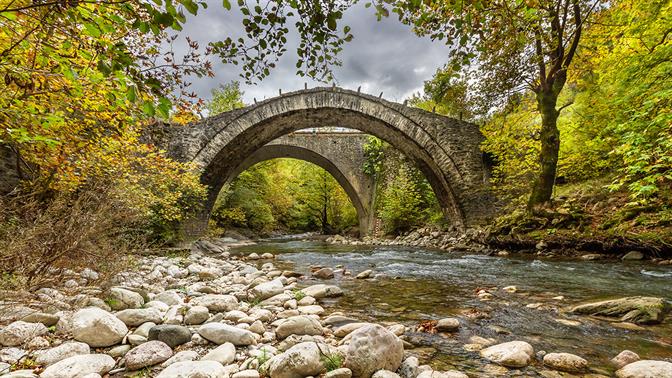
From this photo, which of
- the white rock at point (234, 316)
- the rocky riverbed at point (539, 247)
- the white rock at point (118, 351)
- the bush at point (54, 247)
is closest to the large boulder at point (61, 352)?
the white rock at point (118, 351)

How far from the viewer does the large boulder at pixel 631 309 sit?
256cm

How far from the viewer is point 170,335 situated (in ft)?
7.08

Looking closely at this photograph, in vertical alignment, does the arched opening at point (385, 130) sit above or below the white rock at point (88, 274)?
above

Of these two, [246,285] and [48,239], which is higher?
[48,239]

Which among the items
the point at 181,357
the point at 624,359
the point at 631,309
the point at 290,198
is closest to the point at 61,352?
the point at 181,357

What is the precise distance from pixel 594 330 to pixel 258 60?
345cm

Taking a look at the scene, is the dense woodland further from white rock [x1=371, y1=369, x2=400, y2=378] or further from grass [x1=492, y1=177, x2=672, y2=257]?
white rock [x1=371, y1=369, x2=400, y2=378]

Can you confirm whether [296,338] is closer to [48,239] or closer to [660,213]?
[48,239]

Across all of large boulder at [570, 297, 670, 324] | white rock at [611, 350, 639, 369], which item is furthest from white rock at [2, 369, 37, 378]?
large boulder at [570, 297, 670, 324]

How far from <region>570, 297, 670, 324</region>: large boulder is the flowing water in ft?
0.37

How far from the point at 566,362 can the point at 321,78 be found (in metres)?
2.59

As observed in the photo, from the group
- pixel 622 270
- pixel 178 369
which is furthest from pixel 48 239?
pixel 622 270

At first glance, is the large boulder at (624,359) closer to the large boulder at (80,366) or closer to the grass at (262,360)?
the grass at (262,360)

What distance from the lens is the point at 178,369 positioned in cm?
166
